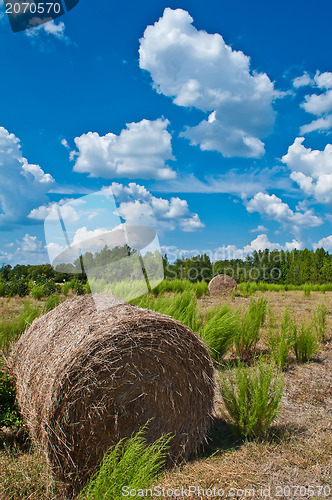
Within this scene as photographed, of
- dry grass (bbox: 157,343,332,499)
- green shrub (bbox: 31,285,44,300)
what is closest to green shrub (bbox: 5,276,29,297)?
green shrub (bbox: 31,285,44,300)

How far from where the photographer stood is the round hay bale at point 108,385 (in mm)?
2693

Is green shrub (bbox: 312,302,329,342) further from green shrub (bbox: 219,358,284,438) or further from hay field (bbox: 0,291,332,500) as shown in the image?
green shrub (bbox: 219,358,284,438)

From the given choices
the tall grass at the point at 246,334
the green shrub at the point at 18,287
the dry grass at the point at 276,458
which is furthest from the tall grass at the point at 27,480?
the green shrub at the point at 18,287

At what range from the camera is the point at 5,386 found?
332 centimetres

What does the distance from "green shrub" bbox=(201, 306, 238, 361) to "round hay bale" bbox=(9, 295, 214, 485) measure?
1.44 meters

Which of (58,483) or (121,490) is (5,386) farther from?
(121,490)

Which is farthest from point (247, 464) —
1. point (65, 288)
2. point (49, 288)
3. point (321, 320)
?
point (65, 288)

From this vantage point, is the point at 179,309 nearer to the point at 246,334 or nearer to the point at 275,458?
the point at 246,334

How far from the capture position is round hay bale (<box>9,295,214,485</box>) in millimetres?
2693

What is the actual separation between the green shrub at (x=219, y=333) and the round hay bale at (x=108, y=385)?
56.7 inches

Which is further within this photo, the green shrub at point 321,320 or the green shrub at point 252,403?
the green shrub at point 321,320

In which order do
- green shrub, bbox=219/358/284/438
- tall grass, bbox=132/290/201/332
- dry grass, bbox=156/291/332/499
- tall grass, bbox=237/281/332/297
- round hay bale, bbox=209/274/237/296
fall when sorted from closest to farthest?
dry grass, bbox=156/291/332/499 < green shrub, bbox=219/358/284/438 < tall grass, bbox=132/290/201/332 < tall grass, bbox=237/281/332/297 < round hay bale, bbox=209/274/237/296

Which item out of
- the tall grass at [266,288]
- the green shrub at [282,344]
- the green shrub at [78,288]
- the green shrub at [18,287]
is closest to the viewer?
the green shrub at [282,344]

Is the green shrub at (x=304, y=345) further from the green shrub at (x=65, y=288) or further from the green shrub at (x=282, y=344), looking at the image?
the green shrub at (x=65, y=288)
